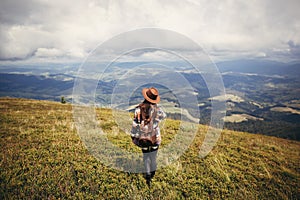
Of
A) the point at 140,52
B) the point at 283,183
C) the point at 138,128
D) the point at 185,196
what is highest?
the point at 140,52

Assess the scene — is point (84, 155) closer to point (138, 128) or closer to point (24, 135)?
point (138, 128)

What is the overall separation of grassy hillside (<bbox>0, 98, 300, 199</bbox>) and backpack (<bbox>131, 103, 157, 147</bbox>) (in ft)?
7.30

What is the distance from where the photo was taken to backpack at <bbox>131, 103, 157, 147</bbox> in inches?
303

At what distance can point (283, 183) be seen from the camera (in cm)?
1002

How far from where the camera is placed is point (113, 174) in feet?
28.3

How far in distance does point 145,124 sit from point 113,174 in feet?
10.3

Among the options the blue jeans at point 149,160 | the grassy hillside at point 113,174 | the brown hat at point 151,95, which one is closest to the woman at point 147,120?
the brown hat at point 151,95

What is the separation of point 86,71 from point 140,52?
3296mm

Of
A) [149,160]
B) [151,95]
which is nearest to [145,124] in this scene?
[151,95]

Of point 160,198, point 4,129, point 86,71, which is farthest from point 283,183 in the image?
point 4,129

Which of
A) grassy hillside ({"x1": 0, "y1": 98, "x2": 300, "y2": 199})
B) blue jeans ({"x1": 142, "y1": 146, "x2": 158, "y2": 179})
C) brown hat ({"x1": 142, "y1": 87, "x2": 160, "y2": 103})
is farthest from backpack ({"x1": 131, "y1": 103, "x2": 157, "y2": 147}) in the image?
grassy hillside ({"x1": 0, "y1": 98, "x2": 300, "y2": 199})

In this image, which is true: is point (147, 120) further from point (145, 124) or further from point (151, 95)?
point (151, 95)

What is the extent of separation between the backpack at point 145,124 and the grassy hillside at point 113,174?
2226 mm

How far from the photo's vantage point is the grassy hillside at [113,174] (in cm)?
742
